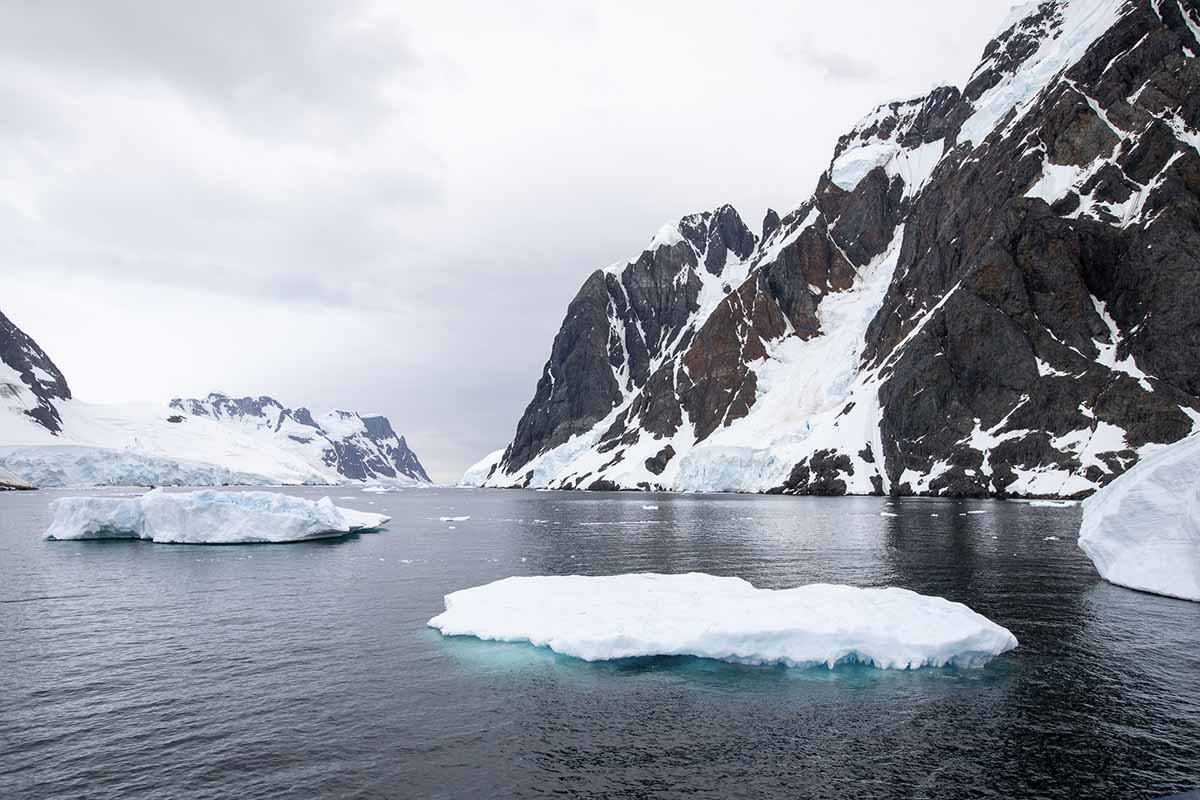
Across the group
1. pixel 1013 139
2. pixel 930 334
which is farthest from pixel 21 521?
pixel 1013 139

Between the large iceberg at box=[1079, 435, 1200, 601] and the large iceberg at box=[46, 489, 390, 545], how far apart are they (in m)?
70.5

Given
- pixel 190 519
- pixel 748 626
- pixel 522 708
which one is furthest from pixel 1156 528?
pixel 190 519

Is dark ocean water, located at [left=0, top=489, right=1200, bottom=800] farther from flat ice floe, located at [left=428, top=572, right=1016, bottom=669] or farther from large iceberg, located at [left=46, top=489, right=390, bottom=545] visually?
large iceberg, located at [left=46, top=489, right=390, bottom=545]

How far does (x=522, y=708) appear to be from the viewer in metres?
22.4

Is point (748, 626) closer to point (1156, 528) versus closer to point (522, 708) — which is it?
→ point (522, 708)

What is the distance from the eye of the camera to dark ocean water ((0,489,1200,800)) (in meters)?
17.3

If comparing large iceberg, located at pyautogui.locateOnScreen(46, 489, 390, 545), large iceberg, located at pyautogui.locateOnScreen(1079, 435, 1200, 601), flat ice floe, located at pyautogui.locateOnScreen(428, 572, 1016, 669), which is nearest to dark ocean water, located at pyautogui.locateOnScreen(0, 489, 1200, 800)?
flat ice floe, located at pyautogui.locateOnScreen(428, 572, 1016, 669)

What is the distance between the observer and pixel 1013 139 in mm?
184625

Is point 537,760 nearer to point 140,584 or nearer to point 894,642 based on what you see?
point 894,642

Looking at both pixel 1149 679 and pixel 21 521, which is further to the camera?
pixel 21 521

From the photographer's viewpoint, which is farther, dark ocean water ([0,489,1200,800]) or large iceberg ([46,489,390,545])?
large iceberg ([46,489,390,545])

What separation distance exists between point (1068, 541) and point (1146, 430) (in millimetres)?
86461

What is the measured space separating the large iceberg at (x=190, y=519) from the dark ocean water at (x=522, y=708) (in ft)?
88.3

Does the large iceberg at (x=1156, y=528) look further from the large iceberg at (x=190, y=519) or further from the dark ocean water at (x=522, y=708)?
the large iceberg at (x=190, y=519)
